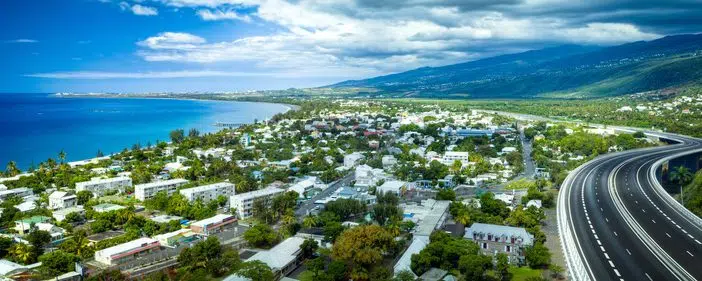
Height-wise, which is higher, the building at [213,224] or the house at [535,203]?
the house at [535,203]

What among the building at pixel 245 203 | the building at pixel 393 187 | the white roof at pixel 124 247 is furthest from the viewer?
the building at pixel 393 187

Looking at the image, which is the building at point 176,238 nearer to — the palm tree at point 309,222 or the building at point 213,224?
the building at point 213,224

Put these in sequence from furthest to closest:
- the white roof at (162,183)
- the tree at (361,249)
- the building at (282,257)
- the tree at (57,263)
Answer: the white roof at (162,183), the building at (282,257), the tree at (57,263), the tree at (361,249)

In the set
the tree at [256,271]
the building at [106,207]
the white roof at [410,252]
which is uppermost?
the tree at [256,271]

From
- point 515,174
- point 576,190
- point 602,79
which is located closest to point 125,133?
point 515,174

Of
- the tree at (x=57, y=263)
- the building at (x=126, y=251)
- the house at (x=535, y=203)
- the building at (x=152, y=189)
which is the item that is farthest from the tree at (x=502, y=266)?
the building at (x=152, y=189)

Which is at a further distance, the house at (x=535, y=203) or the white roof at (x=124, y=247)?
the house at (x=535, y=203)

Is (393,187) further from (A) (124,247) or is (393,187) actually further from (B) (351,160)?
(A) (124,247)

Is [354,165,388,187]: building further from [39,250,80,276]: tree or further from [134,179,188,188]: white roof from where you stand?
[39,250,80,276]: tree

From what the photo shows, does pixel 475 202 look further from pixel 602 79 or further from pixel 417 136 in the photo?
pixel 602 79
